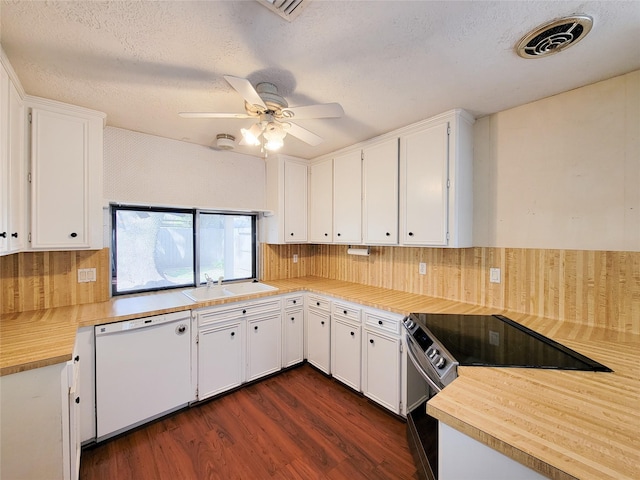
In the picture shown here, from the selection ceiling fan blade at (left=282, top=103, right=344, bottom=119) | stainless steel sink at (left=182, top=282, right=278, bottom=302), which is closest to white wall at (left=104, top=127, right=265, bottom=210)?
stainless steel sink at (left=182, top=282, right=278, bottom=302)

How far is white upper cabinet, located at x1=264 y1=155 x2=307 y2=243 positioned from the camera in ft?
10.3

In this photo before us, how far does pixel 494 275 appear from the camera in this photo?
212 cm

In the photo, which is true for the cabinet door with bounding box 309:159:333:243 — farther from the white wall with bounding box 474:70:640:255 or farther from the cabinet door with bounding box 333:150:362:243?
the white wall with bounding box 474:70:640:255

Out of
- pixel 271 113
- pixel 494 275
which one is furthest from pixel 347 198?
pixel 494 275

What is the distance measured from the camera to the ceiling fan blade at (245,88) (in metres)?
1.26

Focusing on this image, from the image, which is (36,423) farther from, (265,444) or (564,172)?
(564,172)

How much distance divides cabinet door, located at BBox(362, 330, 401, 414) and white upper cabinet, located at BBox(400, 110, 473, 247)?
85 centimetres

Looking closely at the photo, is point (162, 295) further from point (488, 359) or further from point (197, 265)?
point (488, 359)

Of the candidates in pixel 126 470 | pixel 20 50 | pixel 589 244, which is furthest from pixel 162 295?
pixel 589 244

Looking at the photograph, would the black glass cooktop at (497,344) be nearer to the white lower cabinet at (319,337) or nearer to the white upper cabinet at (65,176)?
the white lower cabinet at (319,337)

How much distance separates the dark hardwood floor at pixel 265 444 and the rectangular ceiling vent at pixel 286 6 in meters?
2.42

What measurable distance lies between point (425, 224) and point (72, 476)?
2.66 metres

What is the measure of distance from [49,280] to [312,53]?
2.48m

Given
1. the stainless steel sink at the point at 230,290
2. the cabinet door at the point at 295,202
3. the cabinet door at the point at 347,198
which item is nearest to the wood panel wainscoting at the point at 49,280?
the stainless steel sink at the point at 230,290
